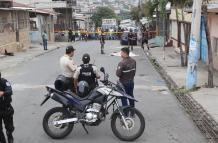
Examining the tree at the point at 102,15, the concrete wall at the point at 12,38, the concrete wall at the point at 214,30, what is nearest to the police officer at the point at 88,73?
the concrete wall at the point at 214,30

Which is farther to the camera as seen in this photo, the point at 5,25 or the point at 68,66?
the point at 5,25

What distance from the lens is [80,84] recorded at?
9.35m

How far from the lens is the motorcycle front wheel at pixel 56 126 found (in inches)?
361

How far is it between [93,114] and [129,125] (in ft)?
2.32

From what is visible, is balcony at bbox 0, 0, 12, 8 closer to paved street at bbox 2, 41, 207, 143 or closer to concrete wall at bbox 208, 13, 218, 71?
paved street at bbox 2, 41, 207, 143

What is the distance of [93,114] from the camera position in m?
9.00

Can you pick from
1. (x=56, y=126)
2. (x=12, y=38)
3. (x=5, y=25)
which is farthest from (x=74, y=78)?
(x=12, y=38)

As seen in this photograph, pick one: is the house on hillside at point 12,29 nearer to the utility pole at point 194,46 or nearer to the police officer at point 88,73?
the utility pole at point 194,46

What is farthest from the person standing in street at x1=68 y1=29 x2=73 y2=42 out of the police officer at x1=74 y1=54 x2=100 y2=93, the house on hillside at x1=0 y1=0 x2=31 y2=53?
the police officer at x1=74 y1=54 x2=100 y2=93

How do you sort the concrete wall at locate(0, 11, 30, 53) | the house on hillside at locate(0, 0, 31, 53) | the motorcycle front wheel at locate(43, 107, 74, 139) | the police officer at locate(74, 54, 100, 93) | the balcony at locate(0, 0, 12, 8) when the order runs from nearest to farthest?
the motorcycle front wheel at locate(43, 107, 74, 139) < the police officer at locate(74, 54, 100, 93) < the concrete wall at locate(0, 11, 30, 53) < the house on hillside at locate(0, 0, 31, 53) < the balcony at locate(0, 0, 12, 8)

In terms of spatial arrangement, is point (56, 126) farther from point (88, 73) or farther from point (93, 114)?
point (88, 73)

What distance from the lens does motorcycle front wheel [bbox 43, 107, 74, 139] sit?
9.16 m

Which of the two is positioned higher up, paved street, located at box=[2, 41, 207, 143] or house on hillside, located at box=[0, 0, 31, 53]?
house on hillside, located at box=[0, 0, 31, 53]

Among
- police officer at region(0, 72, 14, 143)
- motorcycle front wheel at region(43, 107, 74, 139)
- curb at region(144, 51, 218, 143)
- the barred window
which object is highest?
the barred window
